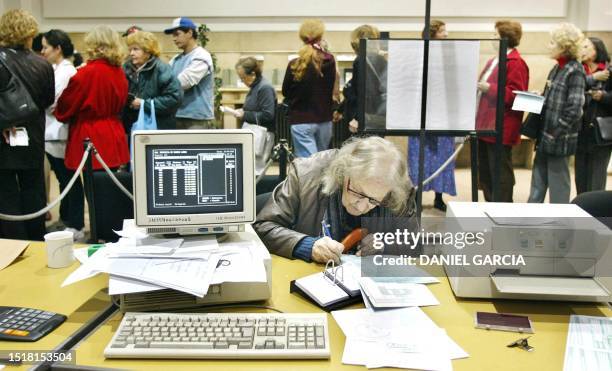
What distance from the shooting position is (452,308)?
1.71 meters

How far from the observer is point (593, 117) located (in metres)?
4.35

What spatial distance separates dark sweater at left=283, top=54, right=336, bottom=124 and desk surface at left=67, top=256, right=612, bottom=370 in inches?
115

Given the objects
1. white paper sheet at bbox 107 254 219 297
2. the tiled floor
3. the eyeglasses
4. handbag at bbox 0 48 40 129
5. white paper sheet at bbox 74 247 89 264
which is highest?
handbag at bbox 0 48 40 129

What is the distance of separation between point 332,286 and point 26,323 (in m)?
0.86

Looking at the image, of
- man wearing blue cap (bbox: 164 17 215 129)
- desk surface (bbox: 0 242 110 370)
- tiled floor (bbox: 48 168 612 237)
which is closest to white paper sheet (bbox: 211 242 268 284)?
desk surface (bbox: 0 242 110 370)

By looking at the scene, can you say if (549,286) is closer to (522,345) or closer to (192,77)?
(522,345)

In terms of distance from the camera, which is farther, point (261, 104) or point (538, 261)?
point (261, 104)

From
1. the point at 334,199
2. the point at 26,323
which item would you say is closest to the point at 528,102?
the point at 334,199

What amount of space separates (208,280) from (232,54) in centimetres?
606

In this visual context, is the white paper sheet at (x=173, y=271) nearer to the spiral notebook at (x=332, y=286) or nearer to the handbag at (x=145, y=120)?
the spiral notebook at (x=332, y=286)

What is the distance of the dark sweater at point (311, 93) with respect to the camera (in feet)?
15.3

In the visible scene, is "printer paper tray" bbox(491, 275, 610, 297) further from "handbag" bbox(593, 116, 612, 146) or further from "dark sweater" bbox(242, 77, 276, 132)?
"dark sweater" bbox(242, 77, 276, 132)

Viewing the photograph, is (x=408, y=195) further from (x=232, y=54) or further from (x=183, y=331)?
(x=232, y=54)

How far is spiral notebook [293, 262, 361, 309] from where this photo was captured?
1.72m
